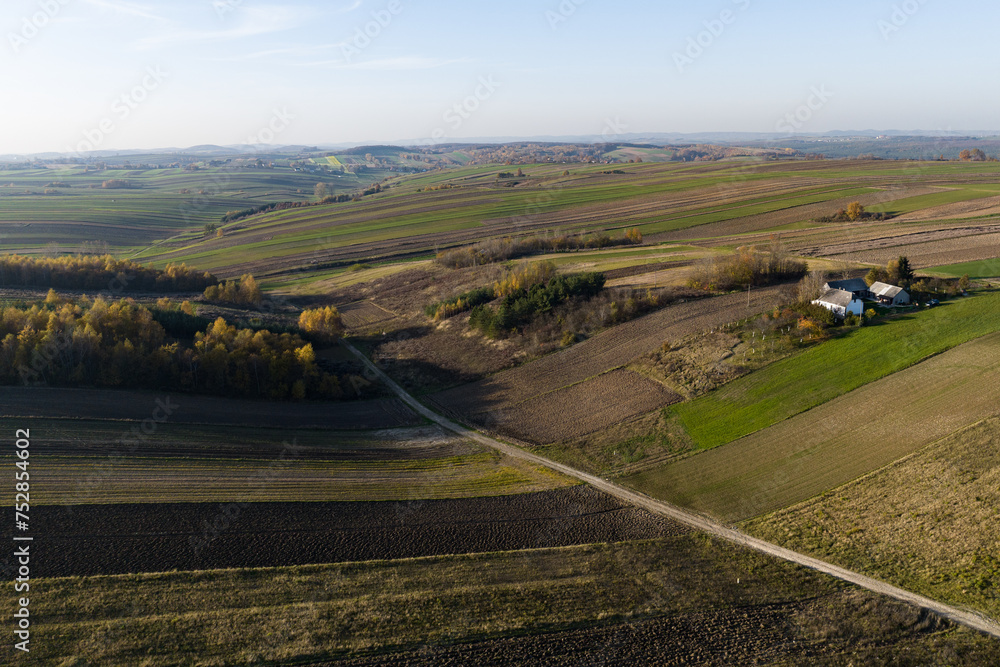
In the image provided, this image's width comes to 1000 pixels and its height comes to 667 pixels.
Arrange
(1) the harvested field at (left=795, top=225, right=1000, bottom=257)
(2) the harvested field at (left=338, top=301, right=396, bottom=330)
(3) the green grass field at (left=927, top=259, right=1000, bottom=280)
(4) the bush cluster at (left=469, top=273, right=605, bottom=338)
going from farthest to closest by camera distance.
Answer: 1. (2) the harvested field at (left=338, top=301, right=396, bottom=330)
2. (1) the harvested field at (left=795, top=225, right=1000, bottom=257)
3. (4) the bush cluster at (left=469, top=273, right=605, bottom=338)
4. (3) the green grass field at (left=927, top=259, right=1000, bottom=280)

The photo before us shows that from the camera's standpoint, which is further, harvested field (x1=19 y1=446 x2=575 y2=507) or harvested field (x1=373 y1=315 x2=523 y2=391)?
harvested field (x1=373 y1=315 x2=523 y2=391)

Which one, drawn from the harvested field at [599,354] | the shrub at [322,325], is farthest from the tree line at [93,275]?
the harvested field at [599,354]

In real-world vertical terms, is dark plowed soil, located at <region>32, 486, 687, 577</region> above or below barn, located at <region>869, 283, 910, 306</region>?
below

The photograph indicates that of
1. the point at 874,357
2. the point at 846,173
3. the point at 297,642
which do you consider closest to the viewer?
the point at 297,642

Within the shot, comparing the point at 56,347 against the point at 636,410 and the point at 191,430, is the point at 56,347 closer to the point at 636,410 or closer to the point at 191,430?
the point at 191,430

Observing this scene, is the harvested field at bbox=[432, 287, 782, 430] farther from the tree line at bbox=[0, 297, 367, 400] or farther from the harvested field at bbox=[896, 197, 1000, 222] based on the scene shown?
the harvested field at bbox=[896, 197, 1000, 222]

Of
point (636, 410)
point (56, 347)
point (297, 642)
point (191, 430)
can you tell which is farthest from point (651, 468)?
point (56, 347)

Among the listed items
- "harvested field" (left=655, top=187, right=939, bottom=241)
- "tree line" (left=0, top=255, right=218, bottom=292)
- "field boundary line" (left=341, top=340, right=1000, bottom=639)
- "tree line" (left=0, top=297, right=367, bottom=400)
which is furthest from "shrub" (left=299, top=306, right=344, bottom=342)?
"harvested field" (left=655, top=187, right=939, bottom=241)

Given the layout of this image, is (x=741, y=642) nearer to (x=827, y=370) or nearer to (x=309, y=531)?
(x=309, y=531)
